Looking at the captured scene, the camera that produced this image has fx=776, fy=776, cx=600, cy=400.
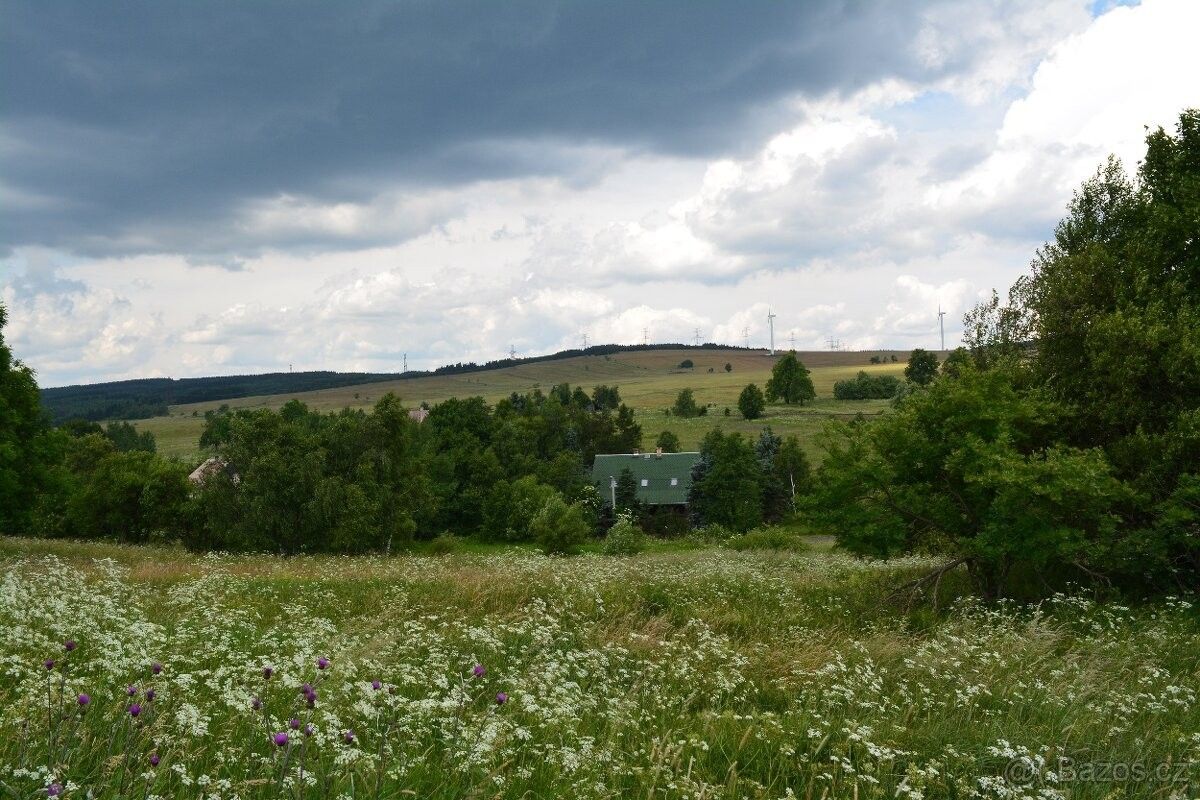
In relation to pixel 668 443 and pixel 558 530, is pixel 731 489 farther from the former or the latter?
pixel 668 443

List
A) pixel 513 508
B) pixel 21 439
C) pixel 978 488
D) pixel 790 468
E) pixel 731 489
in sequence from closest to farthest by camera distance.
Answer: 1. pixel 978 488
2. pixel 21 439
3. pixel 513 508
4. pixel 731 489
5. pixel 790 468

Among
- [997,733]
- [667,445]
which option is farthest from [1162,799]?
[667,445]

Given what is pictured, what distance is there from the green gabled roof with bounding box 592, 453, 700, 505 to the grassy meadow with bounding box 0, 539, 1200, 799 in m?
70.2

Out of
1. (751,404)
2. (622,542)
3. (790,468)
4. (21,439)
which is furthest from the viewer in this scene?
(751,404)

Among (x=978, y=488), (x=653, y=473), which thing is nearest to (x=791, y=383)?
(x=653, y=473)

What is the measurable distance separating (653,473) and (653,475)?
1.22 ft

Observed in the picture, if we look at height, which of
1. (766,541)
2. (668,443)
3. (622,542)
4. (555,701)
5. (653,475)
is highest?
(555,701)

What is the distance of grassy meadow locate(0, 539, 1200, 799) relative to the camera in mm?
5016

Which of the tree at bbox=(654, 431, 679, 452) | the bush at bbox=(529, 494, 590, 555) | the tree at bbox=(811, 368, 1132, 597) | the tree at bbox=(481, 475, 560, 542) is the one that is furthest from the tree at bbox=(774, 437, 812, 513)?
the tree at bbox=(811, 368, 1132, 597)

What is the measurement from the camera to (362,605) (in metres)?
13.0

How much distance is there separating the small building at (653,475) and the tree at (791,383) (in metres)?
53.8

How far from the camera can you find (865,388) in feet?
485

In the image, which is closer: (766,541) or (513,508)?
(766,541)

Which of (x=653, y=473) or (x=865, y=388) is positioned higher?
(x=865, y=388)
